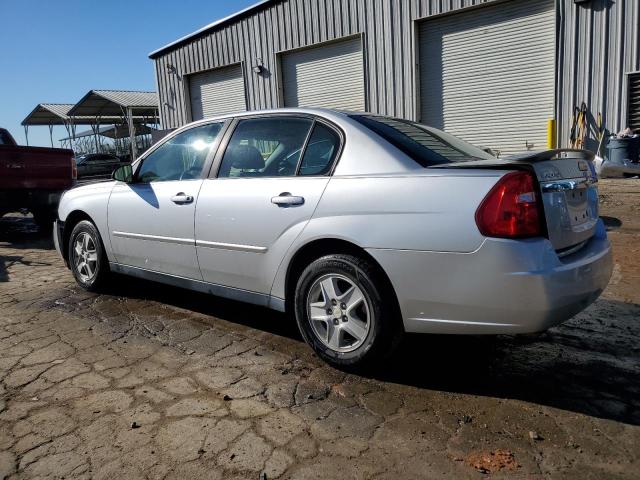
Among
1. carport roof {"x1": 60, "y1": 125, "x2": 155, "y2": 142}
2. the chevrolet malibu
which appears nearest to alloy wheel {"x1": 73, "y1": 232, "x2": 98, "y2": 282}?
the chevrolet malibu

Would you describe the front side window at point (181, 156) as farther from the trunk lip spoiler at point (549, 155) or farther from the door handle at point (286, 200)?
the trunk lip spoiler at point (549, 155)

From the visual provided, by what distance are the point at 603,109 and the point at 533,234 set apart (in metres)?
8.76

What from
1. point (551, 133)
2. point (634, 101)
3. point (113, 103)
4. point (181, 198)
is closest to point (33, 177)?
point (181, 198)

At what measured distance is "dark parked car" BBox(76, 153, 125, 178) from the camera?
2658 centimetres

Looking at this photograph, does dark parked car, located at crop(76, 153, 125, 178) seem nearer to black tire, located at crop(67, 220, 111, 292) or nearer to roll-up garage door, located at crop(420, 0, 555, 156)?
roll-up garage door, located at crop(420, 0, 555, 156)

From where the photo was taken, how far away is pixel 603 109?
9742 mm

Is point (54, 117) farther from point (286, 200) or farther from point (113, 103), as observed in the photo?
point (286, 200)

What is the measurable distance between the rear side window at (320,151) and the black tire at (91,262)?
243 cm

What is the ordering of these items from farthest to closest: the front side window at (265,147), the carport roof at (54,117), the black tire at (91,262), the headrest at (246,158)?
the carport roof at (54,117) < the black tire at (91,262) < the headrest at (246,158) < the front side window at (265,147)

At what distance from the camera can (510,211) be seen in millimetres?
2477

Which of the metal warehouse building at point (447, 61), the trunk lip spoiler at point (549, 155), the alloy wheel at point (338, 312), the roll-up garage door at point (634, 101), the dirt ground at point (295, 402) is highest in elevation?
the metal warehouse building at point (447, 61)

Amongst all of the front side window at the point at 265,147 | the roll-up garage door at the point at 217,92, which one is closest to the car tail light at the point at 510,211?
the front side window at the point at 265,147

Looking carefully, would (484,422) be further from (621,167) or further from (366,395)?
(621,167)

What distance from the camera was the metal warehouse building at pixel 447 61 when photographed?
31.6 feet
